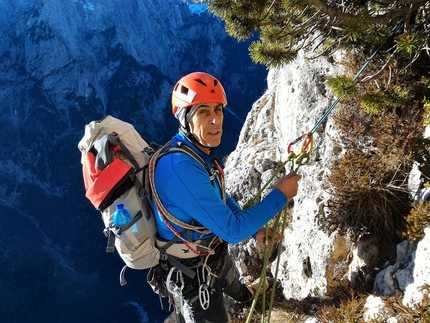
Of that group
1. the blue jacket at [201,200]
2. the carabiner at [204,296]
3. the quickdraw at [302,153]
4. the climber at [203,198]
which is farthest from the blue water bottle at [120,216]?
the quickdraw at [302,153]

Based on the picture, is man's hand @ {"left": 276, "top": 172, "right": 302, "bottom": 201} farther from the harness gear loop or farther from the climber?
the harness gear loop

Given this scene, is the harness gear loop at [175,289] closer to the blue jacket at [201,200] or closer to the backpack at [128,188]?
the backpack at [128,188]

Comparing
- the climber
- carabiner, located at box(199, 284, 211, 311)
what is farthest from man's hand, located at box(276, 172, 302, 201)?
carabiner, located at box(199, 284, 211, 311)

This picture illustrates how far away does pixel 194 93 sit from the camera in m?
2.70

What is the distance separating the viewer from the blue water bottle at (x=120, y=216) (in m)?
2.79

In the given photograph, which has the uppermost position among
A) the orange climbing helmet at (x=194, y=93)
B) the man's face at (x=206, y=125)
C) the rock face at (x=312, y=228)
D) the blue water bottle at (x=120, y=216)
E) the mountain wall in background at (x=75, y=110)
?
the mountain wall in background at (x=75, y=110)

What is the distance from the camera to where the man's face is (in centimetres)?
263

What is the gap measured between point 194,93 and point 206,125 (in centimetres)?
29

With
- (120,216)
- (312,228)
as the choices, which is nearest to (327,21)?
(312,228)

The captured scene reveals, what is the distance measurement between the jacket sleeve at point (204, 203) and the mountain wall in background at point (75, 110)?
4992 cm

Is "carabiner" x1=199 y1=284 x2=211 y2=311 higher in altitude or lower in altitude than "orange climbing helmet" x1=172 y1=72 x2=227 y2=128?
lower

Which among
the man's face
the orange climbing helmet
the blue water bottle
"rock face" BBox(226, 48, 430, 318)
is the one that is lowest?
"rock face" BBox(226, 48, 430, 318)

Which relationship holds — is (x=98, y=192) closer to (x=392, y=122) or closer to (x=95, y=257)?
(x=392, y=122)

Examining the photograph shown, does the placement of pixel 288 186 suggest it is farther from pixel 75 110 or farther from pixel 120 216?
pixel 75 110
